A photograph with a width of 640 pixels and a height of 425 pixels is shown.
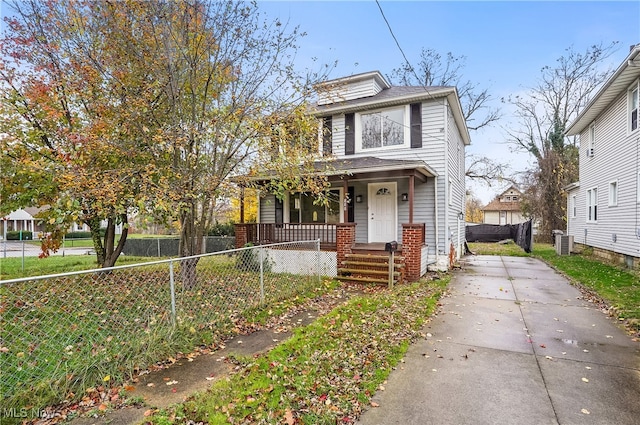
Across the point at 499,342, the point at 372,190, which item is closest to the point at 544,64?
the point at 372,190

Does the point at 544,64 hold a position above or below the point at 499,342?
above

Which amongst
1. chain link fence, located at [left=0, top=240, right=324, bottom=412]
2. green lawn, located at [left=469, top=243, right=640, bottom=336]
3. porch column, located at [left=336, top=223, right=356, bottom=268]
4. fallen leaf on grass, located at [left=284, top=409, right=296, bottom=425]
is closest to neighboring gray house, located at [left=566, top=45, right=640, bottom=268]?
green lawn, located at [left=469, top=243, right=640, bottom=336]

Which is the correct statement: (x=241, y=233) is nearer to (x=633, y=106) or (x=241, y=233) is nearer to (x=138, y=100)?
(x=138, y=100)

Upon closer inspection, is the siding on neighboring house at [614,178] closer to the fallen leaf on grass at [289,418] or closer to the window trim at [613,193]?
the window trim at [613,193]

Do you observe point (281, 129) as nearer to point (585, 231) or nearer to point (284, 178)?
point (284, 178)

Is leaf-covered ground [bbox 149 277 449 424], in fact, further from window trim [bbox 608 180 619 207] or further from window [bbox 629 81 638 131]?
window trim [bbox 608 180 619 207]

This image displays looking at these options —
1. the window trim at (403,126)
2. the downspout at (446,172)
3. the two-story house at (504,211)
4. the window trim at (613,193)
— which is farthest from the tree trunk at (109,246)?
the two-story house at (504,211)

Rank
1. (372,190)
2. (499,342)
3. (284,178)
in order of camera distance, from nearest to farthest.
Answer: (499,342) → (284,178) → (372,190)

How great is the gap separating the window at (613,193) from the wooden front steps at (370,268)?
26.1 feet

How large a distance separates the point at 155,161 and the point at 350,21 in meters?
5.46

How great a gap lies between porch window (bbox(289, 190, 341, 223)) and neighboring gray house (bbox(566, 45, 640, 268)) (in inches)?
336

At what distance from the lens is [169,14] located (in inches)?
224

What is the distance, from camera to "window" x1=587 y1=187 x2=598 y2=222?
12.7 meters

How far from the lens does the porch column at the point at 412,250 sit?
335 inches
